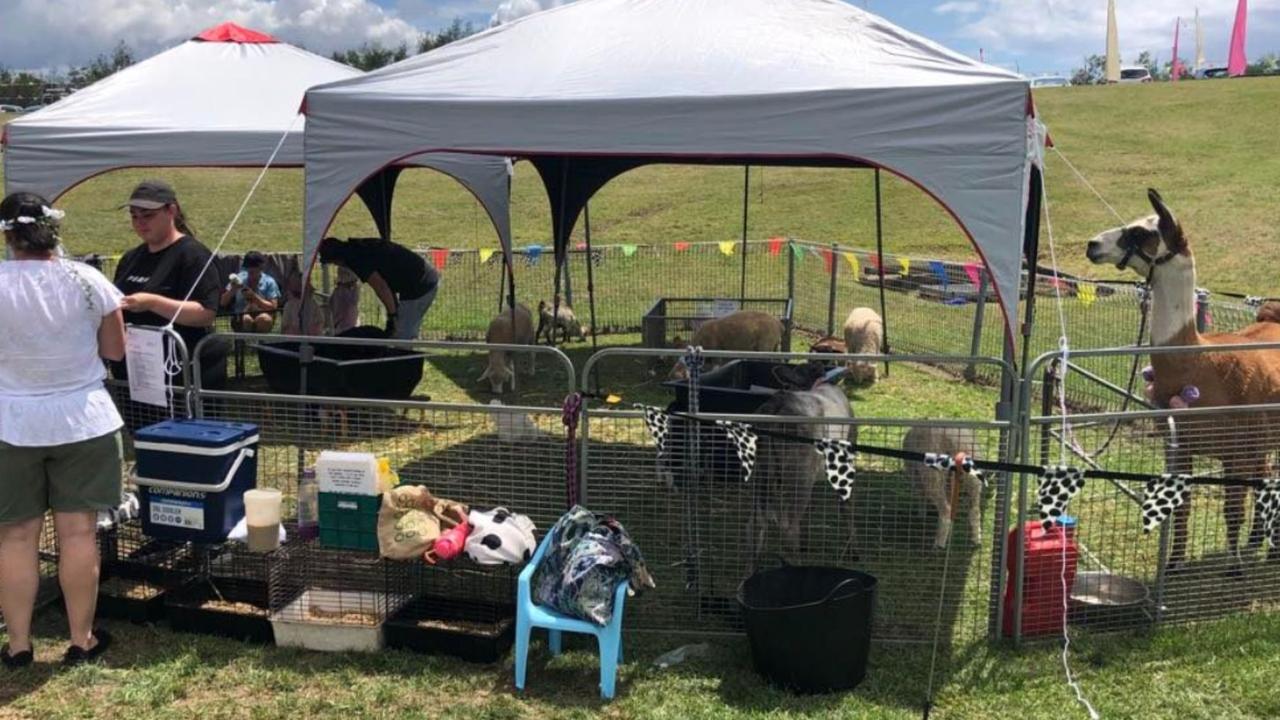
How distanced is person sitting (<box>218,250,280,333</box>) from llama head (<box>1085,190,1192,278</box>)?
25.5 ft

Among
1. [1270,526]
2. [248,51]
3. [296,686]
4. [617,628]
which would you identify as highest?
[248,51]

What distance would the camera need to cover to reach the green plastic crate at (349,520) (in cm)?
454

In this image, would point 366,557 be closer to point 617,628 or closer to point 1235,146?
point 617,628

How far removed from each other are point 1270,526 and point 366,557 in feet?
13.4

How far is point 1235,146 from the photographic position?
30688 mm

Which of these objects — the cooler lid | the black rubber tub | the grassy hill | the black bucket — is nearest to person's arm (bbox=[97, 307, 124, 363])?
the cooler lid

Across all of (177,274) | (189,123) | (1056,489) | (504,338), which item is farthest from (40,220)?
(189,123)

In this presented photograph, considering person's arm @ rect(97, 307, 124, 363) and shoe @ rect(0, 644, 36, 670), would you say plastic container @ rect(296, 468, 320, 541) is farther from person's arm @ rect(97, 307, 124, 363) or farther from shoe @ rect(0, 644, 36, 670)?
shoe @ rect(0, 644, 36, 670)

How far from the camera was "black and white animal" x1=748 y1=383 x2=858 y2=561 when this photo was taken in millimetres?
4902

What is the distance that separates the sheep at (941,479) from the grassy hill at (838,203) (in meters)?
12.6

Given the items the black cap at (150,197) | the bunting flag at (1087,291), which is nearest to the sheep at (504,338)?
the black cap at (150,197)

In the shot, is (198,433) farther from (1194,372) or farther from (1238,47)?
(1238,47)

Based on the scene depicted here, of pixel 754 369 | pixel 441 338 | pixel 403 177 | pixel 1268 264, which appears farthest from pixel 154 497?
Answer: pixel 403 177

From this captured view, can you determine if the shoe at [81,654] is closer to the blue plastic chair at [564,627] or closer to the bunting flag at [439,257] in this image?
the blue plastic chair at [564,627]
